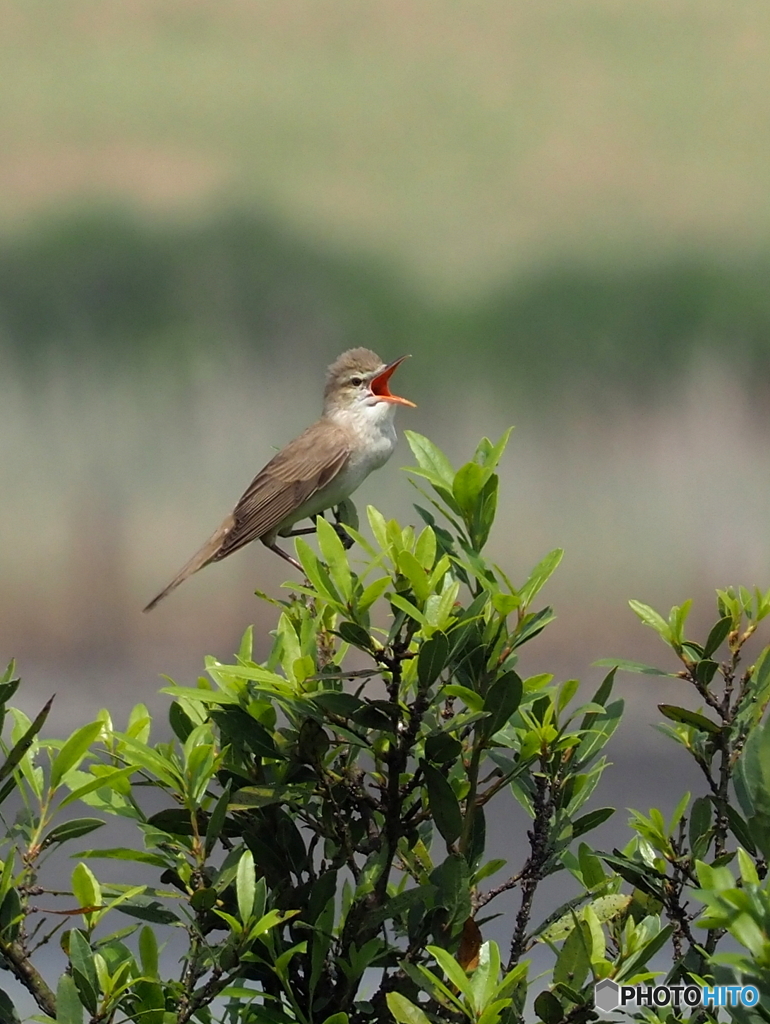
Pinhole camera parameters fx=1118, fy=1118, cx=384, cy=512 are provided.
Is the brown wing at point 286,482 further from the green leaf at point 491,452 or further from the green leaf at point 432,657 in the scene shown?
the green leaf at point 432,657

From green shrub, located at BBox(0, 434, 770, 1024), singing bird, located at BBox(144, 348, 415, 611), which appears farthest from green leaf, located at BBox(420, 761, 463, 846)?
singing bird, located at BBox(144, 348, 415, 611)

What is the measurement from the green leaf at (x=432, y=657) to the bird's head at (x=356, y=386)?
1168mm

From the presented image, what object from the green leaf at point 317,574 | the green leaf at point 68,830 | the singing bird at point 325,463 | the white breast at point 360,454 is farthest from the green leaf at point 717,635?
the white breast at point 360,454

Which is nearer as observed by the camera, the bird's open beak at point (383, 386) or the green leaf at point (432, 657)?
the green leaf at point (432, 657)

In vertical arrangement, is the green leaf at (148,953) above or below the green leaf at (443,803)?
below

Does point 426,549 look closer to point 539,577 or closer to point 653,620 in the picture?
point 539,577

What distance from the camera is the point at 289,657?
549 mm

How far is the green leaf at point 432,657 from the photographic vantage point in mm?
442

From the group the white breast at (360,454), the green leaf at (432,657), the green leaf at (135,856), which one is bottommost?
the green leaf at (135,856)

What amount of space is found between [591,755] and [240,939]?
0.66 feet

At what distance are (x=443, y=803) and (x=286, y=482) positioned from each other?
105 cm

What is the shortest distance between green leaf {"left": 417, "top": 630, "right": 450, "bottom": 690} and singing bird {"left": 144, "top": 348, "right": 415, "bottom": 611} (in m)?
0.98

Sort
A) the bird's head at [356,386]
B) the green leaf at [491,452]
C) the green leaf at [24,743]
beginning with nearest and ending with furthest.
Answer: the green leaf at [24,743] → the green leaf at [491,452] → the bird's head at [356,386]

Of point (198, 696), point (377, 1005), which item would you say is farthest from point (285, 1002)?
point (198, 696)
